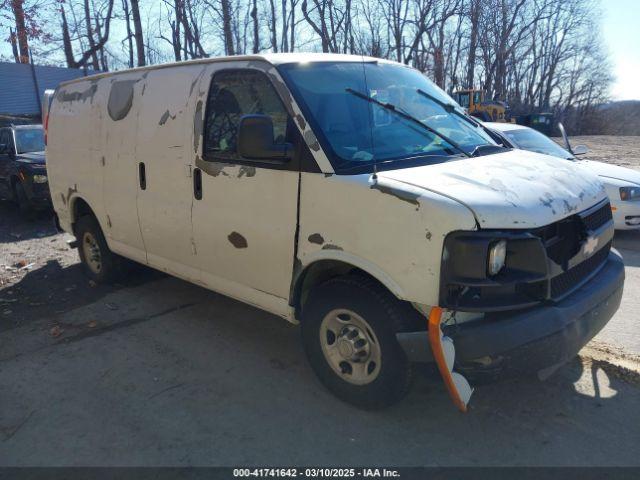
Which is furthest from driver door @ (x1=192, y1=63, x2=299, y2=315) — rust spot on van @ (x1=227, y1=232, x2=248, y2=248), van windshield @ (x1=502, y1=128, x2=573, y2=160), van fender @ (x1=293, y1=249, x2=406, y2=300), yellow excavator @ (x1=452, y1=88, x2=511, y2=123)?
yellow excavator @ (x1=452, y1=88, x2=511, y2=123)

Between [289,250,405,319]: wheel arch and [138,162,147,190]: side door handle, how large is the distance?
1.89 metres

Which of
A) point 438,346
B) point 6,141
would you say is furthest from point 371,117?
point 6,141

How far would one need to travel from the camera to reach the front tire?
291 cm

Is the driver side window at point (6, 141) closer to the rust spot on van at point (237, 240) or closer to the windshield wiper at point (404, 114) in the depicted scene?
the rust spot on van at point (237, 240)

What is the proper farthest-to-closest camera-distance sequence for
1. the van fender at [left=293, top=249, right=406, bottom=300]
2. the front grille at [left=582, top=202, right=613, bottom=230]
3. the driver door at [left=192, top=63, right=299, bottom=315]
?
the driver door at [left=192, top=63, right=299, bottom=315]
the front grille at [left=582, top=202, right=613, bottom=230]
the van fender at [left=293, top=249, right=406, bottom=300]

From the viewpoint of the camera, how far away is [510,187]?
2.83m

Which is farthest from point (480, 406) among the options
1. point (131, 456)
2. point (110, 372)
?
point (110, 372)

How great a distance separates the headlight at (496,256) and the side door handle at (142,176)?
10.1 feet

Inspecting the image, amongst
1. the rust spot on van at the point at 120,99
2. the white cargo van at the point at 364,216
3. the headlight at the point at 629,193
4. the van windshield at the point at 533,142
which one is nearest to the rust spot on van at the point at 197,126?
the white cargo van at the point at 364,216

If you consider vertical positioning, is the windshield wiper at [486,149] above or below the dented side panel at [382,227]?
above

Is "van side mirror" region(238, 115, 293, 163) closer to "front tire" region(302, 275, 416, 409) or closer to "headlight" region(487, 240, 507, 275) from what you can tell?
"front tire" region(302, 275, 416, 409)

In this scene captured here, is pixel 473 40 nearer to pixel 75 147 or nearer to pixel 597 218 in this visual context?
pixel 75 147

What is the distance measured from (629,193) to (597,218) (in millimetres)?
4487

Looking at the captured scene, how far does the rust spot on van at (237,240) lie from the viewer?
12.0 ft
